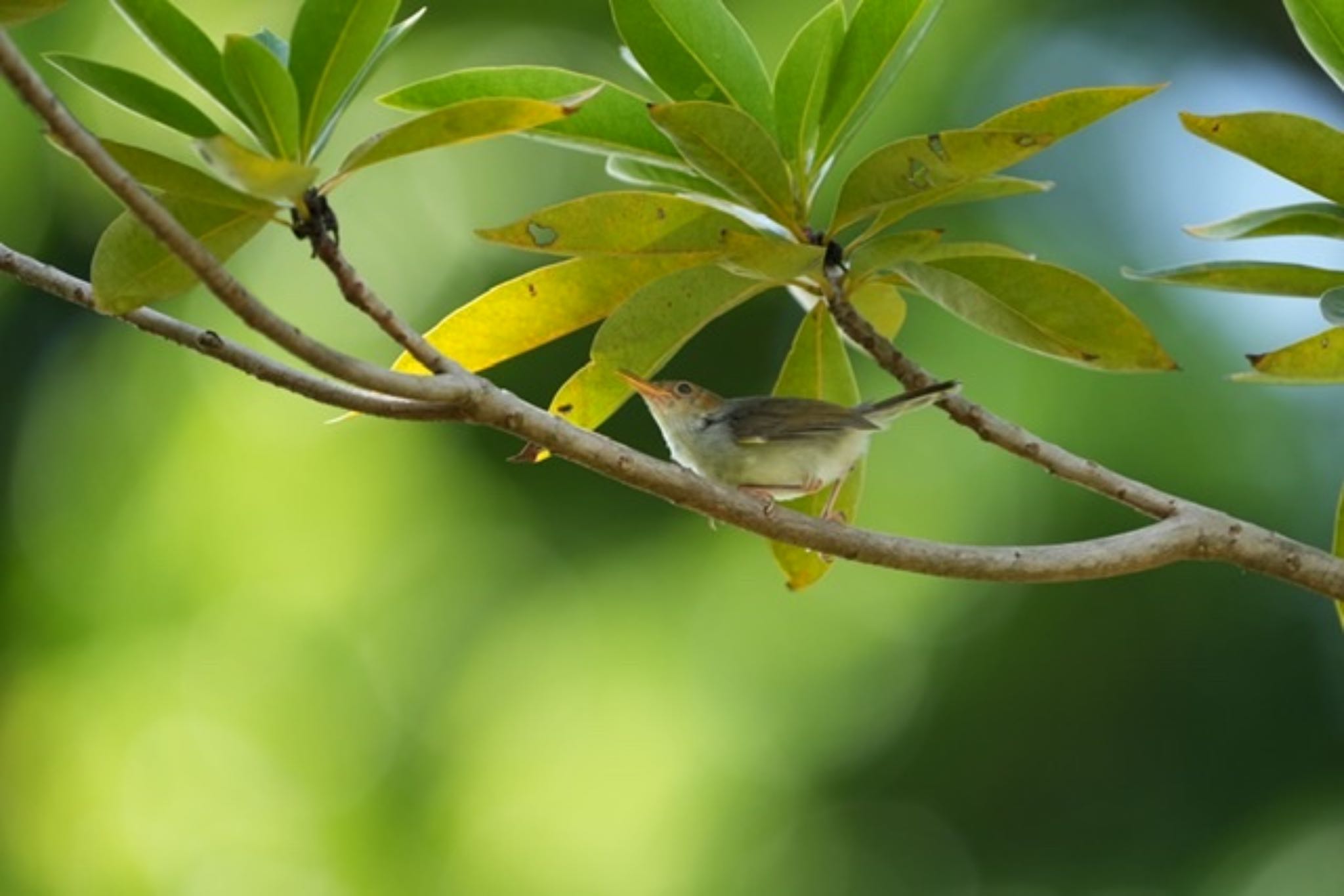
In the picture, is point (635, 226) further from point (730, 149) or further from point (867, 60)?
point (867, 60)

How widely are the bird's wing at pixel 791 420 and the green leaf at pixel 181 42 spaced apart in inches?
37.2

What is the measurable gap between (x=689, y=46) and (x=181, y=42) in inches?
22.8

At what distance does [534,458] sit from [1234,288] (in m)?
0.85

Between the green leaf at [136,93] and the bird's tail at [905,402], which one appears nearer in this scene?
the green leaf at [136,93]

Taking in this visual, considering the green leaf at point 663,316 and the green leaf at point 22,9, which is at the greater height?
the green leaf at point 22,9

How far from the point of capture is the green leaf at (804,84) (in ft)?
6.77

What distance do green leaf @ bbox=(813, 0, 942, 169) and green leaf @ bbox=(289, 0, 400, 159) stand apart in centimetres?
57

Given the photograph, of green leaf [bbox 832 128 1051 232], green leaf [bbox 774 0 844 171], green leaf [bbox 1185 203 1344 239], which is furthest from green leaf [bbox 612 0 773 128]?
green leaf [bbox 1185 203 1344 239]

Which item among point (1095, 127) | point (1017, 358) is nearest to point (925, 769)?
point (1017, 358)

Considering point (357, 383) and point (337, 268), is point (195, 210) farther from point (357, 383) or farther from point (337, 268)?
point (357, 383)

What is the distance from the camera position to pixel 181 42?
1755mm

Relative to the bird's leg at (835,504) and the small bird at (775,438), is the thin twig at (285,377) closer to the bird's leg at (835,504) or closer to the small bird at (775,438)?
the small bird at (775,438)

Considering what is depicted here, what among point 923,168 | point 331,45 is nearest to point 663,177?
point 923,168

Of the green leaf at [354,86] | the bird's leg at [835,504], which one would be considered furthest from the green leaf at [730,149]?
the bird's leg at [835,504]
